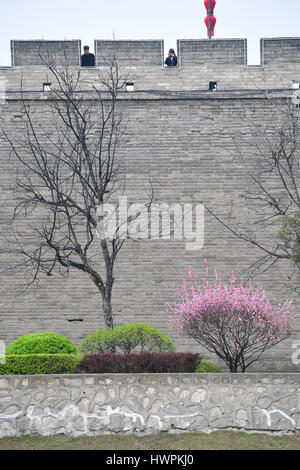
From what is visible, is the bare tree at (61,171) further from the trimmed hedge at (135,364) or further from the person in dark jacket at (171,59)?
the trimmed hedge at (135,364)

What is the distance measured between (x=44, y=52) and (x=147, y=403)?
30.7ft

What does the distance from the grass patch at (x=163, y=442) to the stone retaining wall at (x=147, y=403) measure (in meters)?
0.13

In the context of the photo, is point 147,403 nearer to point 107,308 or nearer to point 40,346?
point 40,346

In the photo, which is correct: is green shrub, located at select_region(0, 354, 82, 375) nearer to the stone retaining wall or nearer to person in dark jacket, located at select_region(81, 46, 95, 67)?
the stone retaining wall

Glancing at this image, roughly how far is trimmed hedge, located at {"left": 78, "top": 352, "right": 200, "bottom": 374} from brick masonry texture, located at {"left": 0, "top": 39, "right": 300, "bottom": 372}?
4.12 metres

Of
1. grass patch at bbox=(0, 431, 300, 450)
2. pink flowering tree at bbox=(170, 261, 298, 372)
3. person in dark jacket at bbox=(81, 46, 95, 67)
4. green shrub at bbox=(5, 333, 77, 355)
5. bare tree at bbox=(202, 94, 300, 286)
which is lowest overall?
grass patch at bbox=(0, 431, 300, 450)

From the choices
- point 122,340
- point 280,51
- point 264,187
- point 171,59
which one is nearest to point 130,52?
point 171,59

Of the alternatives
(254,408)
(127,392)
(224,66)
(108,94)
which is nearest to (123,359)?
(127,392)

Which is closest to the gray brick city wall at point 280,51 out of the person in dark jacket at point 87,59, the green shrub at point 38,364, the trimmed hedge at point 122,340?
the person in dark jacket at point 87,59

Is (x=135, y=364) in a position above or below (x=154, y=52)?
below

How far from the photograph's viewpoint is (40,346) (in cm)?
1159

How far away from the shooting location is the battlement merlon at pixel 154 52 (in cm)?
1587

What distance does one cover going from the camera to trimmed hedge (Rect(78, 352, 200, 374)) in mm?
10617

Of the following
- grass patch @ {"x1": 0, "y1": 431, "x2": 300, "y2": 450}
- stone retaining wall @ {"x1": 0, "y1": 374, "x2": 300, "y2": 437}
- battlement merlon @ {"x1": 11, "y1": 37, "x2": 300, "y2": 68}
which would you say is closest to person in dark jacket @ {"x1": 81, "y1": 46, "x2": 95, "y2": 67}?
battlement merlon @ {"x1": 11, "y1": 37, "x2": 300, "y2": 68}
